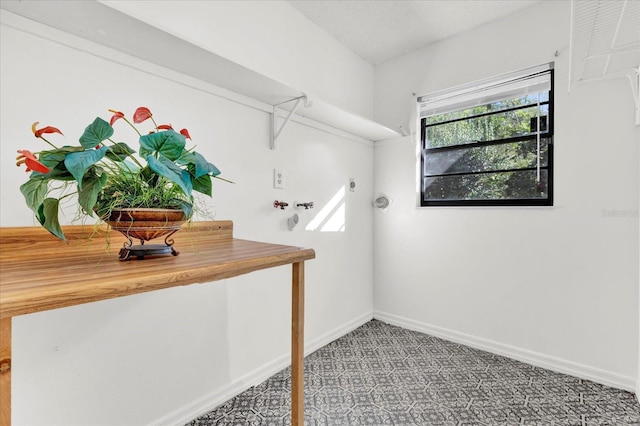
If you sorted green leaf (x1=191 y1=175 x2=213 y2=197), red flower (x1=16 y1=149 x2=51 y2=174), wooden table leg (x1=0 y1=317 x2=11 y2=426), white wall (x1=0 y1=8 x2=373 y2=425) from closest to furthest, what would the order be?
wooden table leg (x1=0 y1=317 x2=11 y2=426) < red flower (x1=16 y1=149 x2=51 y2=174) < green leaf (x1=191 y1=175 x2=213 y2=197) < white wall (x1=0 y1=8 x2=373 y2=425)

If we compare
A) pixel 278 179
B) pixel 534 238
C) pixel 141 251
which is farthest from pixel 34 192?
pixel 534 238

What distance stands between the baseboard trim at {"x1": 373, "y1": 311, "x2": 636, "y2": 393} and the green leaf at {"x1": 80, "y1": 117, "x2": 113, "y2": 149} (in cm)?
248

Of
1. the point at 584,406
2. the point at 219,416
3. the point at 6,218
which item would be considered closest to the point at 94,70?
the point at 6,218

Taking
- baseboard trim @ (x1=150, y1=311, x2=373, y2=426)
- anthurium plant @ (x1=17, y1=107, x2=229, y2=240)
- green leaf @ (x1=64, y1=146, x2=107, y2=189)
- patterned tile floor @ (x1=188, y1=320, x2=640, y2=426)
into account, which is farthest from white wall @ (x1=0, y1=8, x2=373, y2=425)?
green leaf @ (x1=64, y1=146, x2=107, y2=189)

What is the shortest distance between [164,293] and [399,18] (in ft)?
7.48

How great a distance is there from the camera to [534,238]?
2.00 metres

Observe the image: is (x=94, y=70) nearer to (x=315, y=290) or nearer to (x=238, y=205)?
(x=238, y=205)

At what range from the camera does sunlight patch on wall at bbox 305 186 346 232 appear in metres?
2.23

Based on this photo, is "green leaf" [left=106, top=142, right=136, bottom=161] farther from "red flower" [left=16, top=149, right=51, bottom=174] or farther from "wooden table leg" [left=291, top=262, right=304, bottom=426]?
"wooden table leg" [left=291, top=262, right=304, bottom=426]

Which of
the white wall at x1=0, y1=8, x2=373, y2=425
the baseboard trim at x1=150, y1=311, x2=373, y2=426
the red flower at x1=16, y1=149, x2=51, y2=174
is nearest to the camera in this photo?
the red flower at x1=16, y1=149, x2=51, y2=174

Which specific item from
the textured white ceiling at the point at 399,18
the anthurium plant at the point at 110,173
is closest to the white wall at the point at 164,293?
the anthurium plant at the point at 110,173

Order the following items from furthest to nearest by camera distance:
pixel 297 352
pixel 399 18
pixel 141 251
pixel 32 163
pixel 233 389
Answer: pixel 399 18 < pixel 233 389 < pixel 297 352 < pixel 141 251 < pixel 32 163

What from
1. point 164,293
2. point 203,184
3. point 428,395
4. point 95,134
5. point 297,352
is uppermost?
point 95,134

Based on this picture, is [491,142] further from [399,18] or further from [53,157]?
[53,157]
